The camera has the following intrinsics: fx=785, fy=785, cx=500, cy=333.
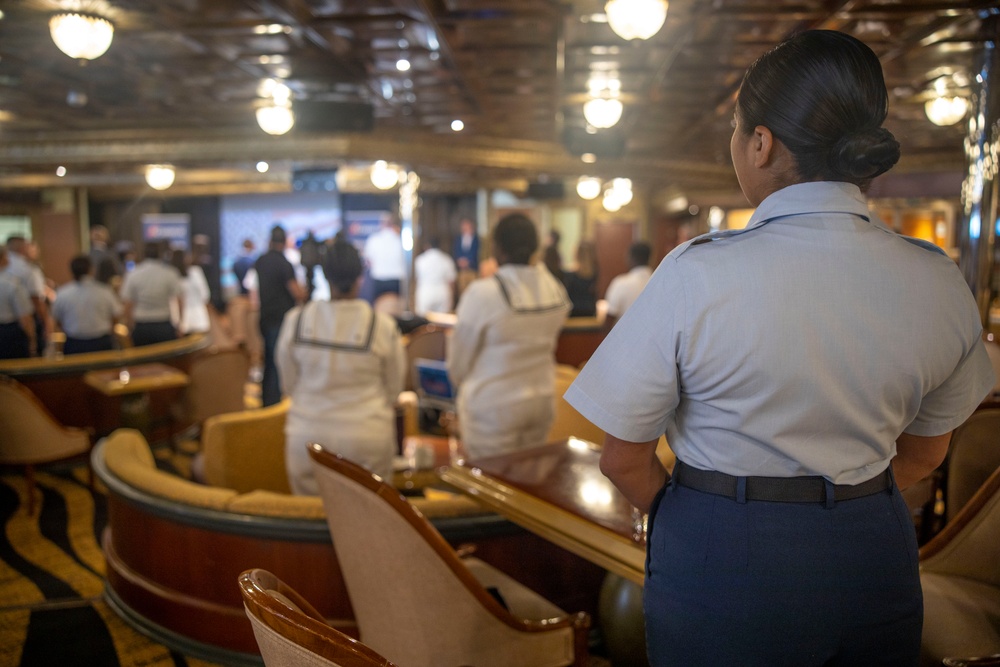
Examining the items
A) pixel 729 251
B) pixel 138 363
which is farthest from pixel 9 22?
pixel 729 251

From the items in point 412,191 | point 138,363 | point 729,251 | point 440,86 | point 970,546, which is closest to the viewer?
point 729,251

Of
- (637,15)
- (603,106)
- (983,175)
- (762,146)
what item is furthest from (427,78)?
(762,146)

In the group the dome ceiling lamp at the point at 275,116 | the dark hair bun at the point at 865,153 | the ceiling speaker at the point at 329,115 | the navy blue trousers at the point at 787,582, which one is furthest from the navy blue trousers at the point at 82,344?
the dark hair bun at the point at 865,153

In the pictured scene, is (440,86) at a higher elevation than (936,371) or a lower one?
higher

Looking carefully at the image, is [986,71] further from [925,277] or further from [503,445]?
[925,277]

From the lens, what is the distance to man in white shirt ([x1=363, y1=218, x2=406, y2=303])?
11.9 meters

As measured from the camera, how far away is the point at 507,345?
3.28 m

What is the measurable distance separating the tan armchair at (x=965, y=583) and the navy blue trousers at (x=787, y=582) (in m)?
0.88

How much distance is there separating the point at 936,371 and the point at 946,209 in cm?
1281

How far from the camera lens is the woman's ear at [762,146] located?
1.13m

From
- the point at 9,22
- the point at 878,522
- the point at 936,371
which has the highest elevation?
the point at 9,22

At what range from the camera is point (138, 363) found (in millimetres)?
6445

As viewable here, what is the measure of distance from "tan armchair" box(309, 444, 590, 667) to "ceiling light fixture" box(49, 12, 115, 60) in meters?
3.77

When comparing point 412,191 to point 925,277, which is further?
point 412,191
